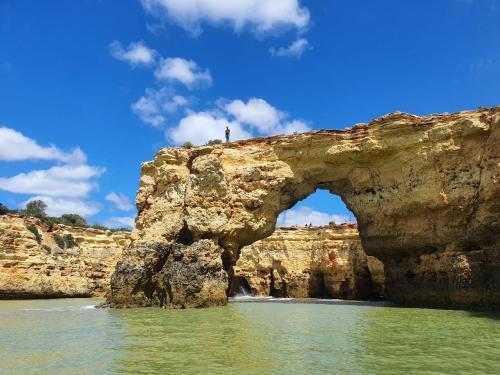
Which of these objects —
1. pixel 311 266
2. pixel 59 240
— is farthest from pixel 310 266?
pixel 59 240

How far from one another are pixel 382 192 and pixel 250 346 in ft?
47.2

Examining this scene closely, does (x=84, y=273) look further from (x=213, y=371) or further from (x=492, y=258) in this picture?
(x=213, y=371)

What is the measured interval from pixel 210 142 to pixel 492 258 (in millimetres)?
14994

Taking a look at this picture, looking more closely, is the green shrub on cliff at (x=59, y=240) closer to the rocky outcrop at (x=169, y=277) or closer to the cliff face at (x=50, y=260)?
the cliff face at (x=50, y=260)

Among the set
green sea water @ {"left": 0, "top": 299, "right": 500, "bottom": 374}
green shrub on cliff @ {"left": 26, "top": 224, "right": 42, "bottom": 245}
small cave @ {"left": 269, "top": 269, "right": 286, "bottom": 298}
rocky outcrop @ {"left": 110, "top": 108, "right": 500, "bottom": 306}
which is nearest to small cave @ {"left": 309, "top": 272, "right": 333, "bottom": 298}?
small cave @ {"left": 269, "top": 269, "right": 286, "bottom": 298}

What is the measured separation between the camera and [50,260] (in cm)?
3200

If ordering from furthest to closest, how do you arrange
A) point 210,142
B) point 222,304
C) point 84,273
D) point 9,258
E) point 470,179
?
point 84,273
point 9,258
point 210,142
point 222,304
point 470,179

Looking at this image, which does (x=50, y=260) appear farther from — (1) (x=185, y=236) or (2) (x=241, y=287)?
(2) (x=241, y=287)

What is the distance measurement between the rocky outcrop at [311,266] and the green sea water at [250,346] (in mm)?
18495

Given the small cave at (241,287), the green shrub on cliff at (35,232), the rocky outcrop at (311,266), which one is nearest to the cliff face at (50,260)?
the green shrub on cliff at (35,232)

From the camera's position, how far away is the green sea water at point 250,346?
7.04 metres

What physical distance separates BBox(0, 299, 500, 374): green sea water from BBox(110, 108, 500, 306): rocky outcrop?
17.5ft

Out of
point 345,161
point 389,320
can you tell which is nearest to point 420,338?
point 389,320

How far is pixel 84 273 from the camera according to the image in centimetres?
3419
